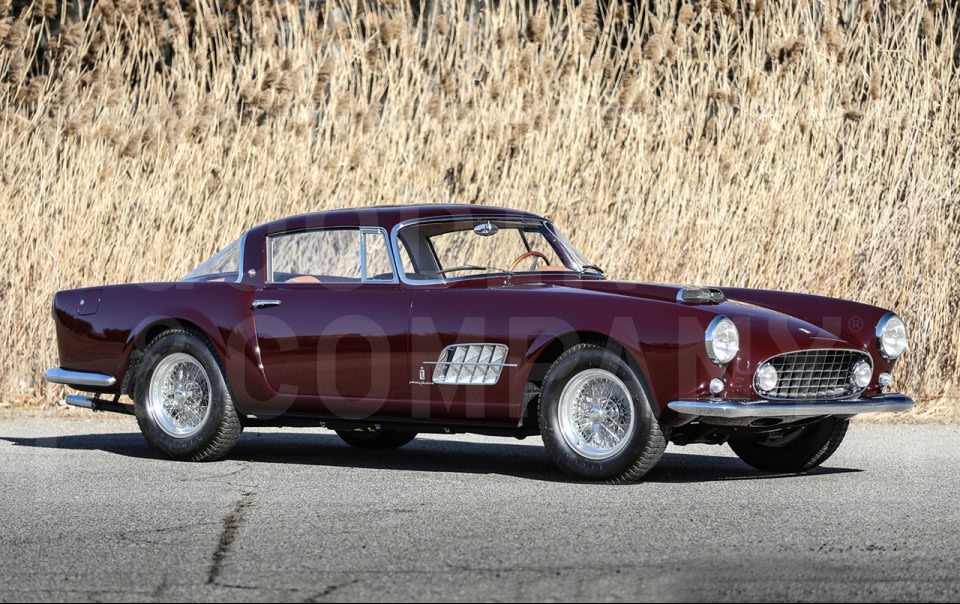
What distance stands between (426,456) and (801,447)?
216cm

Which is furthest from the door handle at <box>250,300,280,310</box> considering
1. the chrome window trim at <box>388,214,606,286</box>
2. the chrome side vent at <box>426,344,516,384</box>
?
the chrome side vent at <box>426,344,516,384</box>

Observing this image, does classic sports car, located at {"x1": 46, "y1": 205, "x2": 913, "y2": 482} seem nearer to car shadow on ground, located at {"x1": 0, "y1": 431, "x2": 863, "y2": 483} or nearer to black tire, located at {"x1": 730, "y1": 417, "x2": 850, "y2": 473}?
black tire, located at {"x1": 730, "y1": 417, "x2": 850, "y2": 473}

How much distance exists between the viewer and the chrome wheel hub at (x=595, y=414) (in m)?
6.36

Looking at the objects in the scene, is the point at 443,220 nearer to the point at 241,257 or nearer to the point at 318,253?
the point at 241,257

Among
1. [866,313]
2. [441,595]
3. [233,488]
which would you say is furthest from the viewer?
[866,313]

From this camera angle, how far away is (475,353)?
671 centimetres

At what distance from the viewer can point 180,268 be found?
11.2 metres

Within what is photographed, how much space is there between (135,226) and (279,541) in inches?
268

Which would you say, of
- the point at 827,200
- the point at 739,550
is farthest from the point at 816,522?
the point at 827,200

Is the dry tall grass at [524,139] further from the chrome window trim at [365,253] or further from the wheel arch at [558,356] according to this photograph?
the wheel arch at [558,356]

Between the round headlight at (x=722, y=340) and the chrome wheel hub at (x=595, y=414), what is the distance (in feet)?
1.49

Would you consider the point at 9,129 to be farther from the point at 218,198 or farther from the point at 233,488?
the point at 233,488

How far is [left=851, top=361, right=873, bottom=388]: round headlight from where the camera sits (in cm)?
670

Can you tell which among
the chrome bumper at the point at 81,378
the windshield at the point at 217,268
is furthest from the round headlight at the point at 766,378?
the chrome bumper at the point at 81,378
